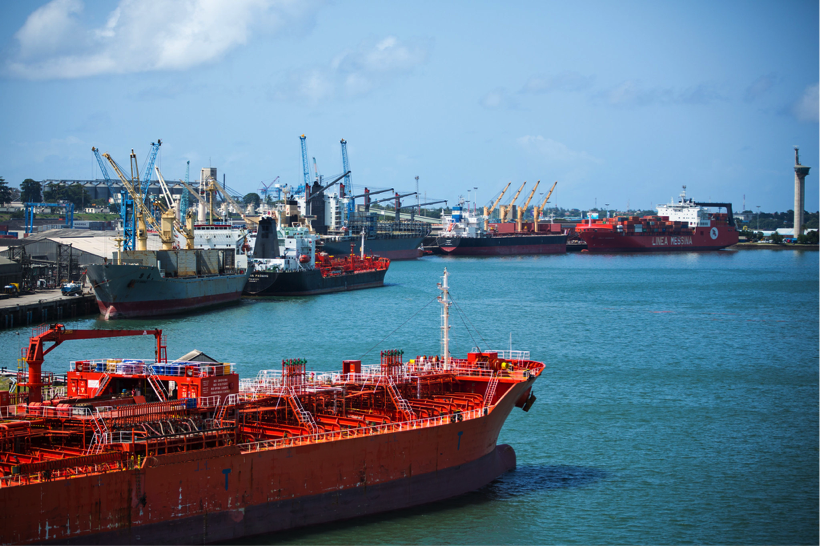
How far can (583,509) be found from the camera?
18547 millimetres

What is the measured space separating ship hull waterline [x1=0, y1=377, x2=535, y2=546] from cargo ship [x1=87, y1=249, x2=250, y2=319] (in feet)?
114

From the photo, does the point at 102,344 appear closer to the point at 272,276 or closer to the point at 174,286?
the point at 174,286

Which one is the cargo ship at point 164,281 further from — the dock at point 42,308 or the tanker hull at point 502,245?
the tanker hull at point 502,245

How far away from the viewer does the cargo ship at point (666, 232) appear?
452 feet

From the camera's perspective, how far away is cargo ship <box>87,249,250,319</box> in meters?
48.3

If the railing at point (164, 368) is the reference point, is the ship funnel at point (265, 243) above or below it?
above

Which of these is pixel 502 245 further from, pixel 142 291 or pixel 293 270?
pixel 142 291

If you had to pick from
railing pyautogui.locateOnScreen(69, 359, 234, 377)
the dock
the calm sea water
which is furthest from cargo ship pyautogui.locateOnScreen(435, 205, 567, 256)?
railing pyautogui.locateOnScreen(69, 359, 234, 377)

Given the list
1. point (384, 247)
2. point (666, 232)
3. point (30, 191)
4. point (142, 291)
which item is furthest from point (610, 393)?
point (30, 191)

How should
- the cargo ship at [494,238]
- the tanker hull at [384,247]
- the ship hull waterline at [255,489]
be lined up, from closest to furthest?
the ship hull waterline at [255,489]
the tanker hull at [384,247]
the cargo ship at [494,238]

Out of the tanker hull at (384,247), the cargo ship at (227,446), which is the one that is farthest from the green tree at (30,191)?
the cargo ship at (227,446)

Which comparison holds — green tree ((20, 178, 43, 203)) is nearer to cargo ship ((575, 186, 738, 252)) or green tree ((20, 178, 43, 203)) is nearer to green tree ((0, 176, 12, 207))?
green tree ((0, 176, 12, 207))

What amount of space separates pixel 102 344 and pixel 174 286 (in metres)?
14.3

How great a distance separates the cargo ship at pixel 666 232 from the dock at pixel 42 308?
101 meters
